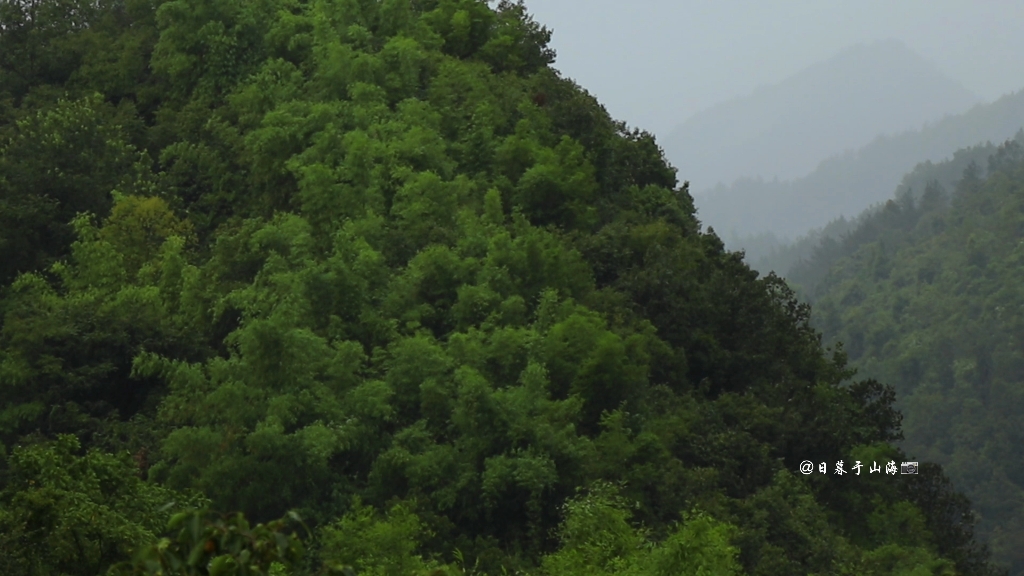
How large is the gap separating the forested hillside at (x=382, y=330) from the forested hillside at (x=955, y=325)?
34.1 metres

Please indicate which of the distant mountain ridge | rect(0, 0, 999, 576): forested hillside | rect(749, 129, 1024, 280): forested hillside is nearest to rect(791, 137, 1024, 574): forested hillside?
rect(749, 129, 1024, 280): forested hillside

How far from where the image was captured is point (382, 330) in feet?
63.7

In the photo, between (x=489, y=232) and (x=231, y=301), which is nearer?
(x=231, y=301)

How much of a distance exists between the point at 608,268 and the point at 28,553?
1483 cm

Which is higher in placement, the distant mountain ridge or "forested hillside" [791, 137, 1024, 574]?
the distant mountain ridge

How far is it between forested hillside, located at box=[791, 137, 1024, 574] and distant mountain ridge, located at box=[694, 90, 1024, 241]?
254 ft

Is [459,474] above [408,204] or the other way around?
the other way around

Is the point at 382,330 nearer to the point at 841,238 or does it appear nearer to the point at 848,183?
the point at 841,238

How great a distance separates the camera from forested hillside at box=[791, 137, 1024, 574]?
58812mm

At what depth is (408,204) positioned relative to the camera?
22484 mm

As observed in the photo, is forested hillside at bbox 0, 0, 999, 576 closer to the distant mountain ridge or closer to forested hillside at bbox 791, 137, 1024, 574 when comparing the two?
forested hillside at bbox 791, 137, 1024, 574

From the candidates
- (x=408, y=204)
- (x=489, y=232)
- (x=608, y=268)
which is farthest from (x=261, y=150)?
(x=608, y=268)

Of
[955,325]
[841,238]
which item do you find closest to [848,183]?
[841,238]

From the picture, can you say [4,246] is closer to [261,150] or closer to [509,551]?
[261,150]
